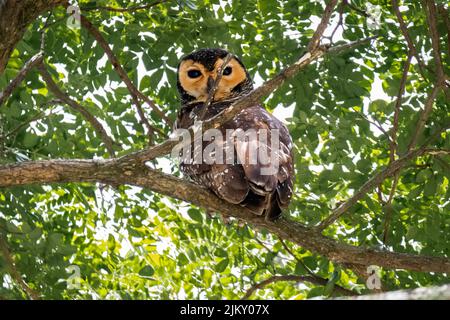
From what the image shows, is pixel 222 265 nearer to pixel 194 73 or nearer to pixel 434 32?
pixel 194 73

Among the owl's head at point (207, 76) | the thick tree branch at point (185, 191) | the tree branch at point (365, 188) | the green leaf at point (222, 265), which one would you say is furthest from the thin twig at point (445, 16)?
the green leaf at point (222, 265)

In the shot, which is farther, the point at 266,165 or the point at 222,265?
the point at 222,265

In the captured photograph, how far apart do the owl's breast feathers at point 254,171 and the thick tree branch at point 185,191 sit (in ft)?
0.32

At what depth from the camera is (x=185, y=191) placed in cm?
363

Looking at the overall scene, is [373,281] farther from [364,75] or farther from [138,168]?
[364,75]

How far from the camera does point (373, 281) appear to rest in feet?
11.8

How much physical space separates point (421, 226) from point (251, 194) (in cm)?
145

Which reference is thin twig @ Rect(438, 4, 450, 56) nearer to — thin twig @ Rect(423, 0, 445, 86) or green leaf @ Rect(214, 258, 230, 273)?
thin twig @ Rect(423, 0, 445, 86)

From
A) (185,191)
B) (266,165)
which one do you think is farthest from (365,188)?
(185,191)

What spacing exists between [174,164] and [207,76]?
66 cm

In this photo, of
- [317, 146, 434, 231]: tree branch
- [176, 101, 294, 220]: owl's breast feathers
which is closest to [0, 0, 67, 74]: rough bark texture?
[176, 101, 294, 220]: owl's breast feathers

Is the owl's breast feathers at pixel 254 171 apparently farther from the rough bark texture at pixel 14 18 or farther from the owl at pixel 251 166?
the rough bark texture at pixel 14 18

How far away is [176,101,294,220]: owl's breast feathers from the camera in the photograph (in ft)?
12.0
